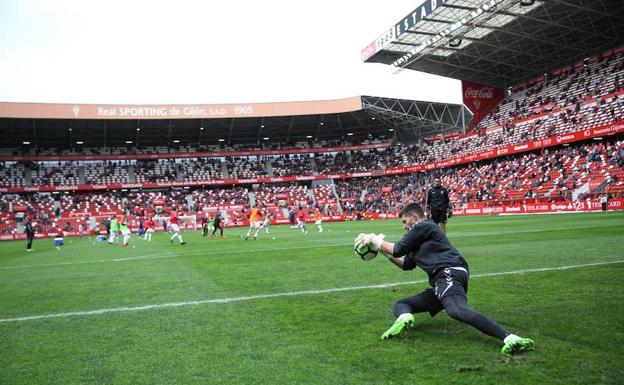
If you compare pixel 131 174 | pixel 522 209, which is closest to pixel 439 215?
pixel 522 209

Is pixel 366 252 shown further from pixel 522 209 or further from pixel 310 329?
pixel 522 209

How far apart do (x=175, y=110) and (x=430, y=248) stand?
5545 centimetres

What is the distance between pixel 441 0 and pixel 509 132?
1906 centimetres

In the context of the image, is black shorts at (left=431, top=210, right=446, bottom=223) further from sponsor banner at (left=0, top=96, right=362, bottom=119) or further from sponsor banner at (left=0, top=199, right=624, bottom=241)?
sponsor banner at (left=0, top=96, right=362, bottom=119)

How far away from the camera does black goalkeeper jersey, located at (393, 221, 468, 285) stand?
477 cm

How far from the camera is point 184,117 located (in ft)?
185

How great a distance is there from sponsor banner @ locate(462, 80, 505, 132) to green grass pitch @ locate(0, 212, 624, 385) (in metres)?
50.4

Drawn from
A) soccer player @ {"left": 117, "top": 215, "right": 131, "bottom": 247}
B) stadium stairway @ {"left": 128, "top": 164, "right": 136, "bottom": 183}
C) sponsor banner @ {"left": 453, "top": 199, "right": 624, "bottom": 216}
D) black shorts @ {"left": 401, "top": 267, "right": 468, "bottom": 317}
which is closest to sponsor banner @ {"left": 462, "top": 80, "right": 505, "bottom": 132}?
sponsor banner @ {"left": 453, "top": 199, "right": 624, "bottom": 216}

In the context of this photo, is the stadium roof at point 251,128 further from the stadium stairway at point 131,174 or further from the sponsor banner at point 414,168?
the sponsor banner at point 414,168

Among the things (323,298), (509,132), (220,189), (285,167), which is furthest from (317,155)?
(323,298)

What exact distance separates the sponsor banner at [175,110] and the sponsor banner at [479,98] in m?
13.0

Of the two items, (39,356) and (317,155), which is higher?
(317,155)

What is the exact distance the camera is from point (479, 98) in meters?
57.5

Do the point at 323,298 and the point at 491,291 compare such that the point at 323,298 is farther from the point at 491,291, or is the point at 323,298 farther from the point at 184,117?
the point at 184,117
